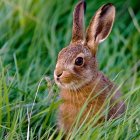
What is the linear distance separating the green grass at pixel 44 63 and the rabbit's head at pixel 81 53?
0.19 metres

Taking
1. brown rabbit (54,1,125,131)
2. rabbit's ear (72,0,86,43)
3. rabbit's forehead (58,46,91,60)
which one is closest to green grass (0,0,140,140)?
brown rabbit (54,1,125,131)

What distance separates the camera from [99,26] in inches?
187

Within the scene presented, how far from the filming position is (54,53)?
232 inches

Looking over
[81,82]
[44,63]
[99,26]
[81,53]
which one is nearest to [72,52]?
[81,53]

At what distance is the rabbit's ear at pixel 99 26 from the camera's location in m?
4.62

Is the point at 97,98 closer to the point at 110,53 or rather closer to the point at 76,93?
the point at 76,93

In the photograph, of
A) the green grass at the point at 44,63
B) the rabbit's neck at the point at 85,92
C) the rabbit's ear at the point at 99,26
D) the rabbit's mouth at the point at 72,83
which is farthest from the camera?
the rabbit's ear at the point at 99,26

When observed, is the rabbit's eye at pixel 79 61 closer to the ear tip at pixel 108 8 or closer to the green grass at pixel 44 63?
the green grass at pixel 44 63

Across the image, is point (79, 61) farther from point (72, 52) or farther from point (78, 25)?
point (78, 25)

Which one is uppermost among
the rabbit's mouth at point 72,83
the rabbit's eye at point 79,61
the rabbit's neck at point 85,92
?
the rabbit's eye at point 79,61

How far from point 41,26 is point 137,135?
7.71 feet

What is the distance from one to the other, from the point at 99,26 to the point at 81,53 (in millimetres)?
325

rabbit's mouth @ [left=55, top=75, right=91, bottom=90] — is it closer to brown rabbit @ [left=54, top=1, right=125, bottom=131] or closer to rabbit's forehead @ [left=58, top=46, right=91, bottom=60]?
brown rabbit @ [left=54, top=1, right=125, bottom=131]

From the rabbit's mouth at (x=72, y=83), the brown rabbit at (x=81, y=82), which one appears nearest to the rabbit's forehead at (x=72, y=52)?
the brown rabbit at (x=81, y=82)
